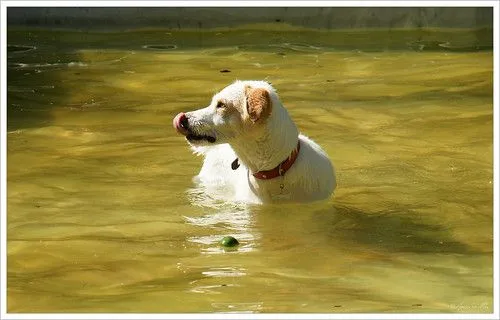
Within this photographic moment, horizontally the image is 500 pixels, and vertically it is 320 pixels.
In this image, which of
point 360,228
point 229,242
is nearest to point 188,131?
point 229,242

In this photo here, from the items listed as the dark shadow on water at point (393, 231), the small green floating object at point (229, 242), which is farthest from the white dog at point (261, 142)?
the small green floating object at point (229, 242)

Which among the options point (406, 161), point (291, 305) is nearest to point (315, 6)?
point (406, 161)

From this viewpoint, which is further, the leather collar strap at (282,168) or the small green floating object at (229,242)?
the leather collar strap at (282,168)

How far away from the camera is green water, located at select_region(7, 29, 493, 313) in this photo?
655 centimetres

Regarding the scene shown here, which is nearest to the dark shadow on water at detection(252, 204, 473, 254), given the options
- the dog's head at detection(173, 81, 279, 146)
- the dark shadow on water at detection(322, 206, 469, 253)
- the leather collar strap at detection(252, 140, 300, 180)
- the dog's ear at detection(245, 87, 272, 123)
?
the dark shadow on water at detection(322, 206, 469, 253)

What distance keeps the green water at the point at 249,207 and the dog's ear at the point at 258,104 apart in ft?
2.62

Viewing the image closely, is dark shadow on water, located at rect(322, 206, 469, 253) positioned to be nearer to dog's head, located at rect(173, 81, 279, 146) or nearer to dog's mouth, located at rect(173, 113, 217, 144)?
dog's head, located at rect(173, 81, 279, 146)

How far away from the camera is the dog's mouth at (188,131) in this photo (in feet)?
25.4

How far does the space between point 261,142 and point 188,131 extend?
54cm

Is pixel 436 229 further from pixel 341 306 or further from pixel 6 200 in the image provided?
pixel 6 200

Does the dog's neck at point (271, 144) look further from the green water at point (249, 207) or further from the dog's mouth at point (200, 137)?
the green water at point (249, 207)

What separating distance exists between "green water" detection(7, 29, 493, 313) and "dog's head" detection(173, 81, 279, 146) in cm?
65

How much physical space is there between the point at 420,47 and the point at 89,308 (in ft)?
31.2

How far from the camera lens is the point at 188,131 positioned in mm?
7758
